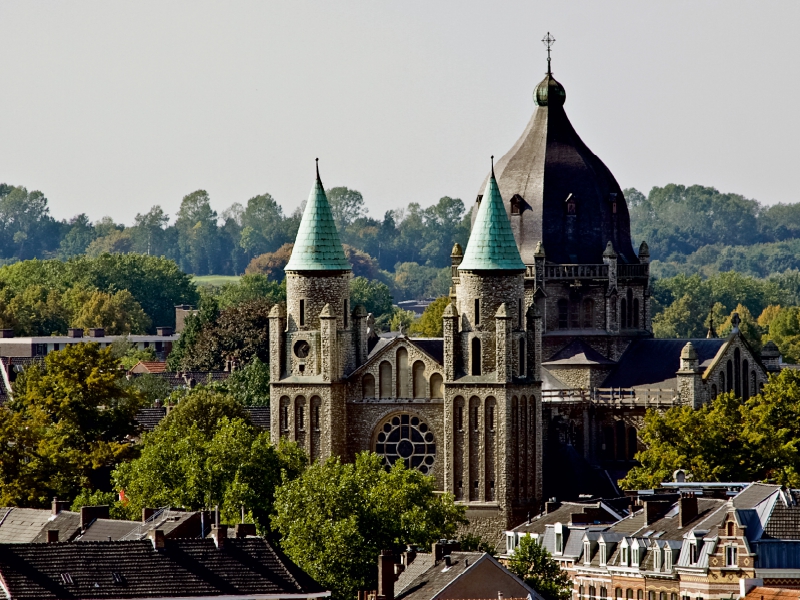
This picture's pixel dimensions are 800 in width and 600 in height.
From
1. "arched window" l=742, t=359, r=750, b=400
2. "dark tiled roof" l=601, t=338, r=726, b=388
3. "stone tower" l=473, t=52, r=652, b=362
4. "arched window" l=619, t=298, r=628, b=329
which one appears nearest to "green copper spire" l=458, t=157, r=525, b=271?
"stone tower" l=473, t=52, r=652, b=362

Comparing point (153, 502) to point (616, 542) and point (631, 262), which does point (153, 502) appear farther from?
point (631, 262)

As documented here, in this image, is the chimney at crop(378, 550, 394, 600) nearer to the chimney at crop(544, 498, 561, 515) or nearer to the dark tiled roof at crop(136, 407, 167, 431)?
the chimney at crop(544, 498, 561, 515)

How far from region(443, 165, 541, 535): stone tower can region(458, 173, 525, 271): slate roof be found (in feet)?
0.19

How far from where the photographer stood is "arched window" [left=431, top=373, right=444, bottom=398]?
419 ft

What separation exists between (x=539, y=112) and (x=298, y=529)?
33.2m

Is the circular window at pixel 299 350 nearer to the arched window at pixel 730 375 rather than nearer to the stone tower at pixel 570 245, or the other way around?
the stone tower at pixel 570 245

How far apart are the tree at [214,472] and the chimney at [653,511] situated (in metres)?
15.8

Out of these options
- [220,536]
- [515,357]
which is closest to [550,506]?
[515,357]

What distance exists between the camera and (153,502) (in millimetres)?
119688

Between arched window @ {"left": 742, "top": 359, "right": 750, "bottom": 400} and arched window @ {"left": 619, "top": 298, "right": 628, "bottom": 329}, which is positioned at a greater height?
arched window @ {"left": 619, "top": 298, "right": 628, "bottom": 329}

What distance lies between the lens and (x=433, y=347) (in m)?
129

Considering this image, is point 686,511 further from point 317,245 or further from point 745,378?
point 745,378

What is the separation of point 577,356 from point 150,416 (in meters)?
25.9

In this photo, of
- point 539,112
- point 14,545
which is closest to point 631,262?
point 539,112
